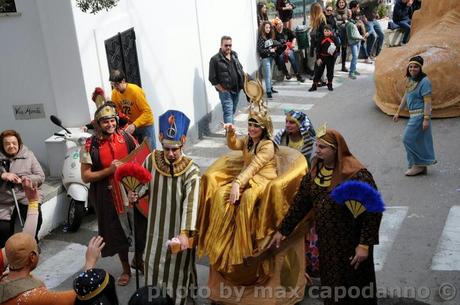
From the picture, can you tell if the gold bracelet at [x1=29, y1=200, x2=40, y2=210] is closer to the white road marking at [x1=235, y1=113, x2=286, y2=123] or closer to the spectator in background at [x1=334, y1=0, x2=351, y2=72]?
the white road marking at [x1=235, y1=113, x2=286, y2=123]

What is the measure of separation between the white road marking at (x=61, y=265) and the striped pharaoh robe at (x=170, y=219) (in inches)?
56.3

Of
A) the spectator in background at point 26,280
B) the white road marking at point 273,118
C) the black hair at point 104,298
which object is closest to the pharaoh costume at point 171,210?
the spectator in background at point 26,280

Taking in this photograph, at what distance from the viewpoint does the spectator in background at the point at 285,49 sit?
44.8ft

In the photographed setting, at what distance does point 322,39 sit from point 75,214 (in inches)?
289

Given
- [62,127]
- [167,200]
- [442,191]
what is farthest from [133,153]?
[442,191]

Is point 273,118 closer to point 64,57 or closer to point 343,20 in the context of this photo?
point 343,20

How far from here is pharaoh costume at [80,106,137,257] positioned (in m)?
5.83

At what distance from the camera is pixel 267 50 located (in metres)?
13.2

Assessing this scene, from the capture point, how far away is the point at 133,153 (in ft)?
19.1

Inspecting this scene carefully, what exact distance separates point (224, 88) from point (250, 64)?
2.84m

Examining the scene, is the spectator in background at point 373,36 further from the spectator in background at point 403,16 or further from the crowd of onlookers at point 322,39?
the spectator in background at point 403,16

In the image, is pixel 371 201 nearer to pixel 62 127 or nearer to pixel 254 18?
pixel 62 127

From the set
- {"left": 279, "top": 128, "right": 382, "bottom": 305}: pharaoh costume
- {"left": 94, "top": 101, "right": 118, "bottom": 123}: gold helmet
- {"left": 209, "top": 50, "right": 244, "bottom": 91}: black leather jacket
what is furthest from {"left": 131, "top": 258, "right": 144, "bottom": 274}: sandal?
{"left": 209, "top": 50, "right": 244, "bottom": 91}: black leather jacket

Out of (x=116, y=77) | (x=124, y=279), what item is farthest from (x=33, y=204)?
(x=116, y=77)
